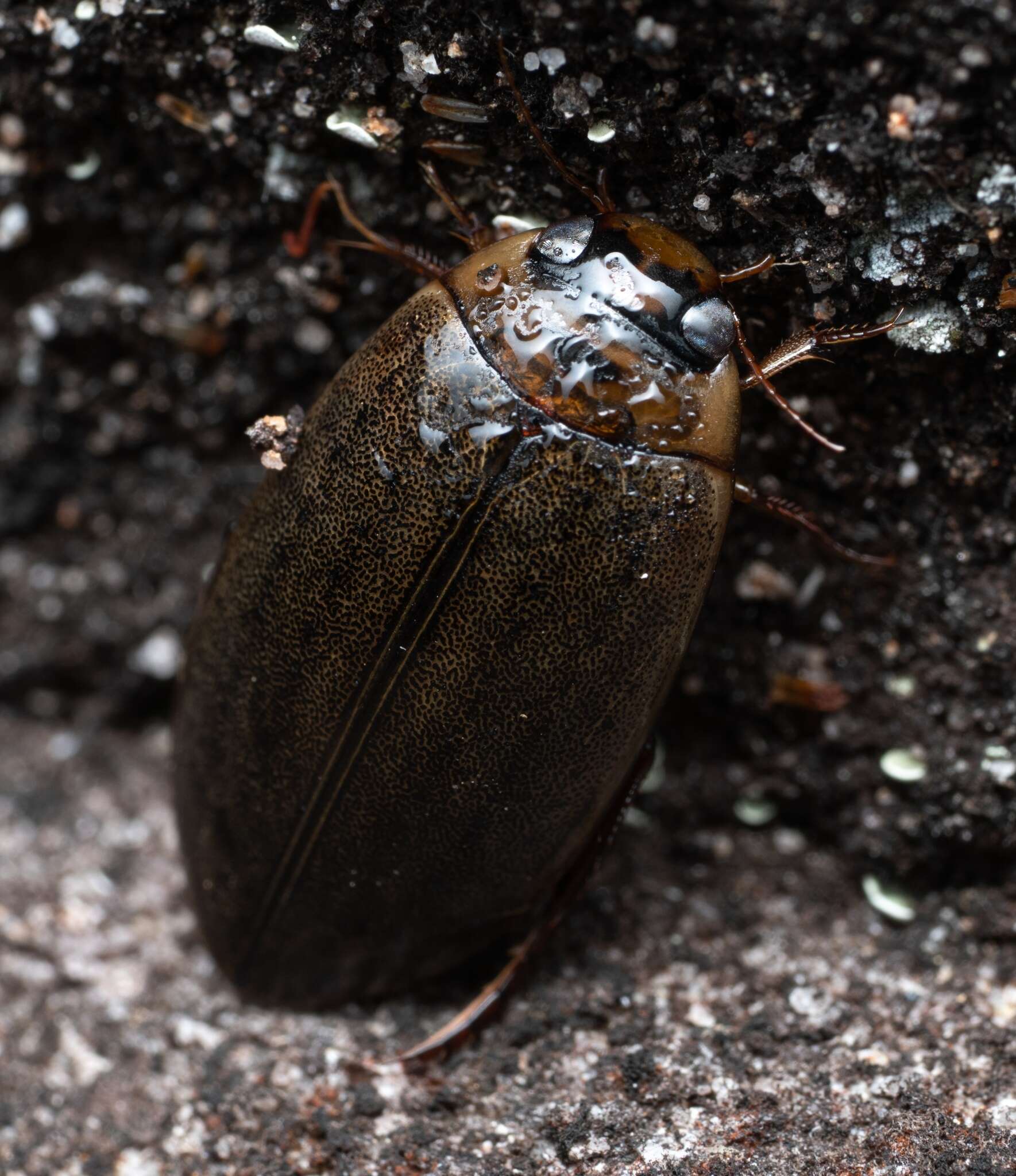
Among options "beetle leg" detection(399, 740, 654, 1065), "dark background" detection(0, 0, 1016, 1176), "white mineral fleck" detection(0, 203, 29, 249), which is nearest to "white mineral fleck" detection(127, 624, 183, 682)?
"dark background" detection(0, 0, 1016, 1176)

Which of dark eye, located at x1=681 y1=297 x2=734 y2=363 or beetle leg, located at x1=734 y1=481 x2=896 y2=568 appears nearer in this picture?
dark eye, located at x1=681 y1=297 x2=734 y2=363

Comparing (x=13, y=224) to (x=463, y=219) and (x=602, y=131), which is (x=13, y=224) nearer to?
(x=463, y=219)

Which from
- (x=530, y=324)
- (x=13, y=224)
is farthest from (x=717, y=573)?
(x=13, y=224)

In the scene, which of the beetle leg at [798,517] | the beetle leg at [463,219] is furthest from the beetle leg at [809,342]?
the beetle leg at [463,219]

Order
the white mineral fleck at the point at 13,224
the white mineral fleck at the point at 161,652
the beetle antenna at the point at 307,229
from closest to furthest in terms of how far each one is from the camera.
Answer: the beetle antenna at the point at 307,229 → the white mineral fleck at the point at 13,224 → the white mineral fleck at the point at 161,652

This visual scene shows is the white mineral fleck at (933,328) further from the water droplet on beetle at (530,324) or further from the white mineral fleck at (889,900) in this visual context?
the white mineral fleck at (889,900)

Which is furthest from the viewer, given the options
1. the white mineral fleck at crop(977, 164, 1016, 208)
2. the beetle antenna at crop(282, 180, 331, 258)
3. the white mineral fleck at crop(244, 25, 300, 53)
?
the beetle antenna at crop(282, 180, 331, 258)

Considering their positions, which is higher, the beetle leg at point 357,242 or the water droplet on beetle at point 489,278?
the water droplet on beetle at point 489,278

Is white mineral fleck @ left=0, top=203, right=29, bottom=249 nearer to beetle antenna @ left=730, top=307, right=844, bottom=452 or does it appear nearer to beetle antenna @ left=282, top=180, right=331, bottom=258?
beetle antenna @ left=282, top=180, right=331, bottom=258
